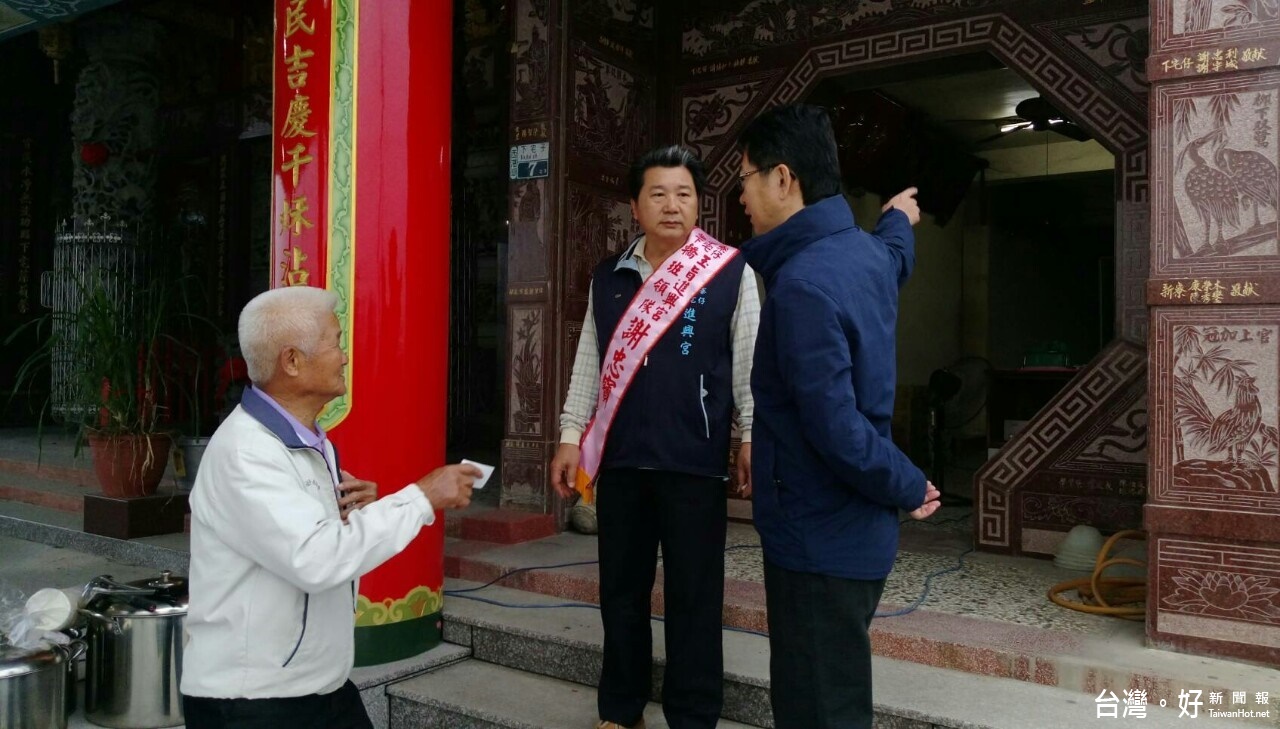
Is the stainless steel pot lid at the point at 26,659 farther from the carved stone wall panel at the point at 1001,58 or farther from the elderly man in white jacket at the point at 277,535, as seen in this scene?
the carved stone wall panel at the point at 1001,58

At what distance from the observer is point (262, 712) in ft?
5.06

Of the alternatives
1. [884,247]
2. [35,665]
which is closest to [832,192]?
[884,247]

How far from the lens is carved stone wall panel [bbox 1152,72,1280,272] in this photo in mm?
2359

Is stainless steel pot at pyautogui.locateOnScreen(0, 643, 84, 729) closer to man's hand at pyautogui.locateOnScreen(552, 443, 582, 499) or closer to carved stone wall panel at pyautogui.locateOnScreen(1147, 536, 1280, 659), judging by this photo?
man's hand at pyautogui.locateOnScreen(552, 443, 582, 499)

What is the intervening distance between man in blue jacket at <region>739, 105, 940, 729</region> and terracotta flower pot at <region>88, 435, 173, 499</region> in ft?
11.8

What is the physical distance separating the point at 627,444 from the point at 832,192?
2.87 feet

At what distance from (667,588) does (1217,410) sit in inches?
59.4

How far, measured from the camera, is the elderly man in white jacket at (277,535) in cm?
146

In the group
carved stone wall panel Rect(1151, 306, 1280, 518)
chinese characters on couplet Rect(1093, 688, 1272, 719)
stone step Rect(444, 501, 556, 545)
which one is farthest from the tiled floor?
stone step Rect(444, 501, 556, 545)

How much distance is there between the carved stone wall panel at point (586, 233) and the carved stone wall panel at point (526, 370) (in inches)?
8.4

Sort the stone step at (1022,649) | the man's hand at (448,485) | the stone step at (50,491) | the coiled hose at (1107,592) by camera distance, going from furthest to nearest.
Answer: the stone step at (50,491) < the coiled hose at (1107,592) < the stone step at (1022,649) < the man's hand at (448,485)

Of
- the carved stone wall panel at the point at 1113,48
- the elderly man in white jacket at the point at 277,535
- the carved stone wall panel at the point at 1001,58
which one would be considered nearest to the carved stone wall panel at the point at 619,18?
the carved stone wall panel at the point at 1001,58

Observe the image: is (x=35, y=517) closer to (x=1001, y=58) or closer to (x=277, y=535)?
(x=277, y=535)

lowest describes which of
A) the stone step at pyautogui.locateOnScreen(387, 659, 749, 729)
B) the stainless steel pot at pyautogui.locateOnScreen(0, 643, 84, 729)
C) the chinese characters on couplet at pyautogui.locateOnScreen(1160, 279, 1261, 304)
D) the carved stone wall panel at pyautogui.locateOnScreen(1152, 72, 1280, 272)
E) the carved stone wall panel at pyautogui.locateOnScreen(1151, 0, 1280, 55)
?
the stone step at pyautogui.locateOnScreen(387, 659, 749, 729)
